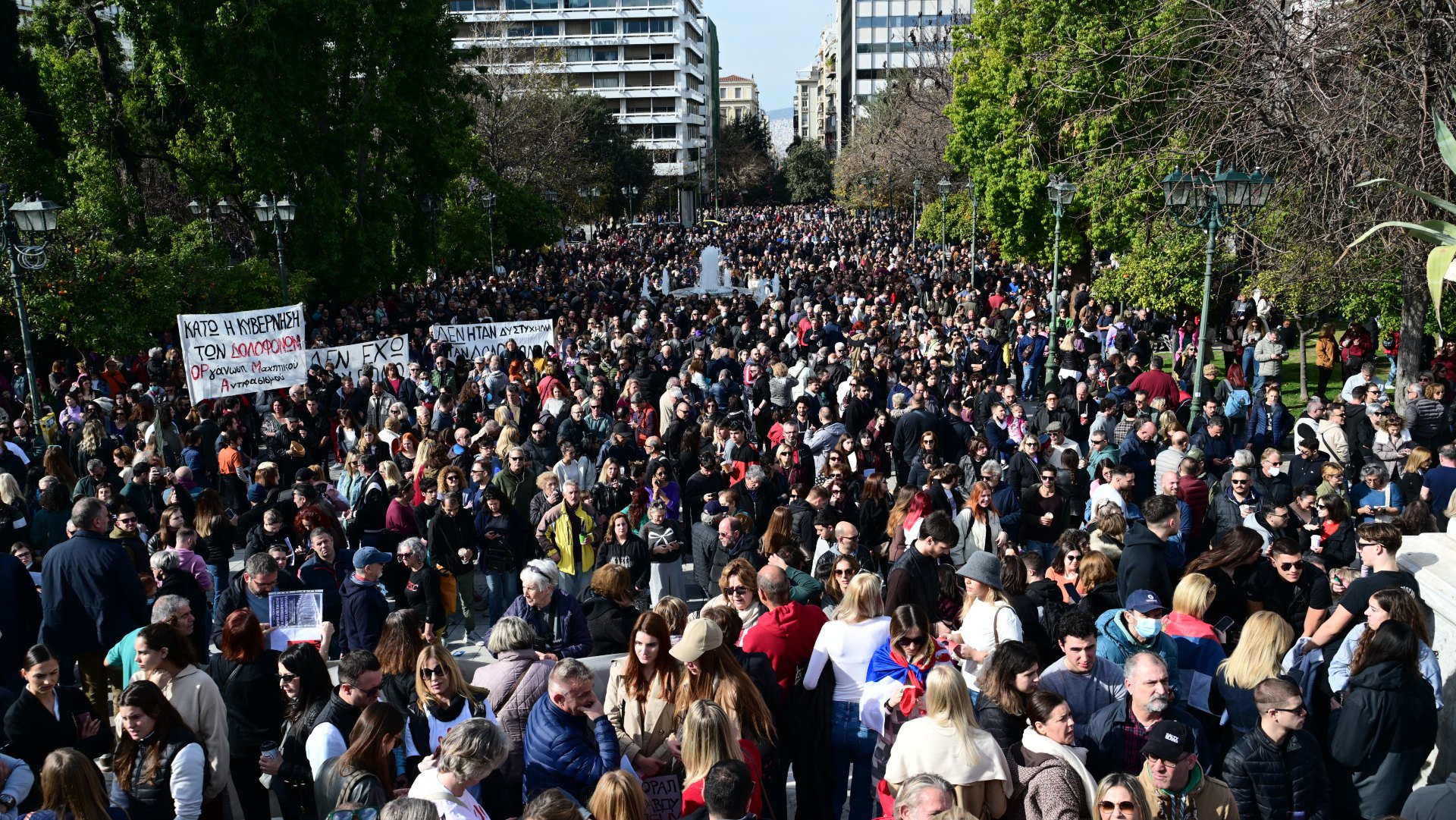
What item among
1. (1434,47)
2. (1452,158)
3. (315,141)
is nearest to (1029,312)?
(1434,47)

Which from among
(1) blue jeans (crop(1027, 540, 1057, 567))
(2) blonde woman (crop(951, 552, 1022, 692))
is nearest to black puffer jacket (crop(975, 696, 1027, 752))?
(2) blonde woman (crop(951, 552, 1022, 692))

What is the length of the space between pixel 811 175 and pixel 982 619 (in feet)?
317

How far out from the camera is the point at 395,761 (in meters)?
4.59

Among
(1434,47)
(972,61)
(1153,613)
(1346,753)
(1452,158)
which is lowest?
(1346,753)

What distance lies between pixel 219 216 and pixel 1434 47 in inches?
915

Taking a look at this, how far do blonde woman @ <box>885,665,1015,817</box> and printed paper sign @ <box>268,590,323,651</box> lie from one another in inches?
141

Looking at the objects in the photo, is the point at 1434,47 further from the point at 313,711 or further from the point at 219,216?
the point at 219,216

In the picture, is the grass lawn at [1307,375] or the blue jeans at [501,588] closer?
the blue jeans at [501,588]

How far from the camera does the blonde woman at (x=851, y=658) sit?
5.36 meters

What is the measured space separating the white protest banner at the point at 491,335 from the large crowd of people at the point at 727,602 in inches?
83.5

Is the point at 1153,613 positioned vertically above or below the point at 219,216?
below

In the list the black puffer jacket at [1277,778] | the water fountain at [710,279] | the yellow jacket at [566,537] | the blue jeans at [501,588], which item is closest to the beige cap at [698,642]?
the black puffer jacket at [1277,778]

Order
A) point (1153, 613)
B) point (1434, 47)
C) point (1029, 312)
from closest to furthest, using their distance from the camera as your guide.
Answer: point (1153, 613), point (1434, 47), point (1029, 312)

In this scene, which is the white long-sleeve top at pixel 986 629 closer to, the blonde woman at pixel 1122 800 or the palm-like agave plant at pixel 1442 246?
the blonde woman at pixel 1122 800
